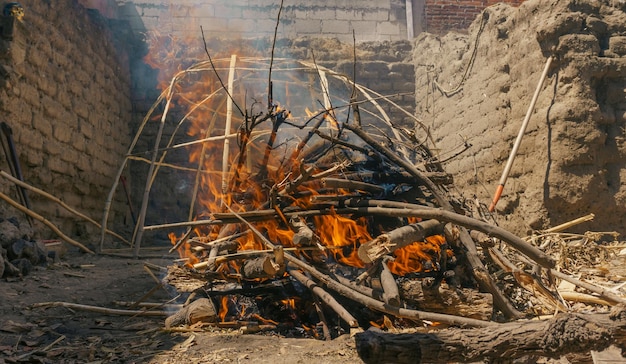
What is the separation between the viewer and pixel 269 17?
10.9 metres

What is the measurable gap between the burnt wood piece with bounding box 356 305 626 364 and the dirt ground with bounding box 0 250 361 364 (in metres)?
0.74

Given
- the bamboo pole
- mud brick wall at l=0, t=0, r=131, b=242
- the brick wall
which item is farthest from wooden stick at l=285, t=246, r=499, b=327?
the brick wall

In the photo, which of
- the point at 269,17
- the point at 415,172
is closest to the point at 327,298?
the point at 415,172

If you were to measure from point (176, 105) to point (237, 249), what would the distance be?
647cm

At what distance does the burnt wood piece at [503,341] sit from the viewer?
6.10ft

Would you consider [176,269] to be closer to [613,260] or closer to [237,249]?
[237,249]

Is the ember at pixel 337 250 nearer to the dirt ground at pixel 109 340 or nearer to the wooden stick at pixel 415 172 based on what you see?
the wooden stick at pixel 415 172

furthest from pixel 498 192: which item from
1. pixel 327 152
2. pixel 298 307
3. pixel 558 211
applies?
pixel 298 307

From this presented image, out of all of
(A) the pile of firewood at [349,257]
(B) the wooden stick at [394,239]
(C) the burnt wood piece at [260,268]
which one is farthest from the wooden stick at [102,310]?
(B) the wooden stick at [394,239]

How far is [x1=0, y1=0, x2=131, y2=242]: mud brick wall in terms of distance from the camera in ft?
18.5

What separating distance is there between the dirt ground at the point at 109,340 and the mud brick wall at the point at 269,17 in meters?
7.02

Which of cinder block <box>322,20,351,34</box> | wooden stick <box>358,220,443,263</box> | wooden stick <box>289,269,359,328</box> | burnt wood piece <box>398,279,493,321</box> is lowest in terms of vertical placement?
burnt wood piece <box>398,279,493,321</box>

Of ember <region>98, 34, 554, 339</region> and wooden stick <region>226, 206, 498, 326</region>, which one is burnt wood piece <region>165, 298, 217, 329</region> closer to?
ember <region>98, 34, 554, 339</region>

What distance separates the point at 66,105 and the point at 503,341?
6.69 meters
